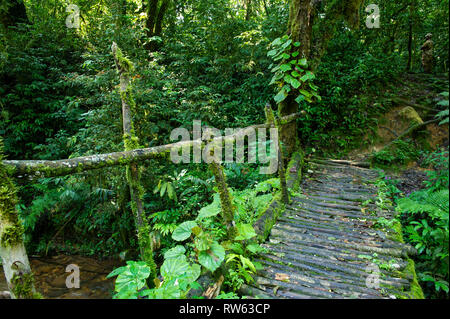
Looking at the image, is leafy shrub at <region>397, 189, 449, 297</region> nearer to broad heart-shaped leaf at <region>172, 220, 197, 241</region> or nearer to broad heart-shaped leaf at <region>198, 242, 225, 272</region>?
broad heart-shaped leaf at <region>198, 242, 225, 272</region>

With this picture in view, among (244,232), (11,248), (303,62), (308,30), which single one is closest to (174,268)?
(244,232)

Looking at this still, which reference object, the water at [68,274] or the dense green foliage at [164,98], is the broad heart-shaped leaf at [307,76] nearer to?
the dense green foliage at [164,98]

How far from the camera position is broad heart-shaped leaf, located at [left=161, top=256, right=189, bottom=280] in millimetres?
2139

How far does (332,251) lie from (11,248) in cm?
319

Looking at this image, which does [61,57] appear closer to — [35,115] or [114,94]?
[35,115]

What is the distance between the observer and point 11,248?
5.40 ft

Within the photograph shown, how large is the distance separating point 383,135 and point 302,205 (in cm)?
339

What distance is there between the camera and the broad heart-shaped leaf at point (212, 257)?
7.32 feet

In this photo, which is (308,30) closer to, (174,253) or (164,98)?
(164,98)

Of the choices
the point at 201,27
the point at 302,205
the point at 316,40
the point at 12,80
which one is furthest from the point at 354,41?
the point at 12,80

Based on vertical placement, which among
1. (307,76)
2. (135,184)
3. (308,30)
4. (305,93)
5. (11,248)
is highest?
(308,30)

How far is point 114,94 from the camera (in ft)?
17.3

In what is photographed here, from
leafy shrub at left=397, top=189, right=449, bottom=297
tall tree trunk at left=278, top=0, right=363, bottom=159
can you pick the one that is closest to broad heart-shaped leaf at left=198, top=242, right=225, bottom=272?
leafy shrub at left=397, top=189, right=449, bottom=297

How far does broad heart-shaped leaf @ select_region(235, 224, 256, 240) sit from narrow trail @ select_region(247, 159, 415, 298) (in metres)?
0.43
